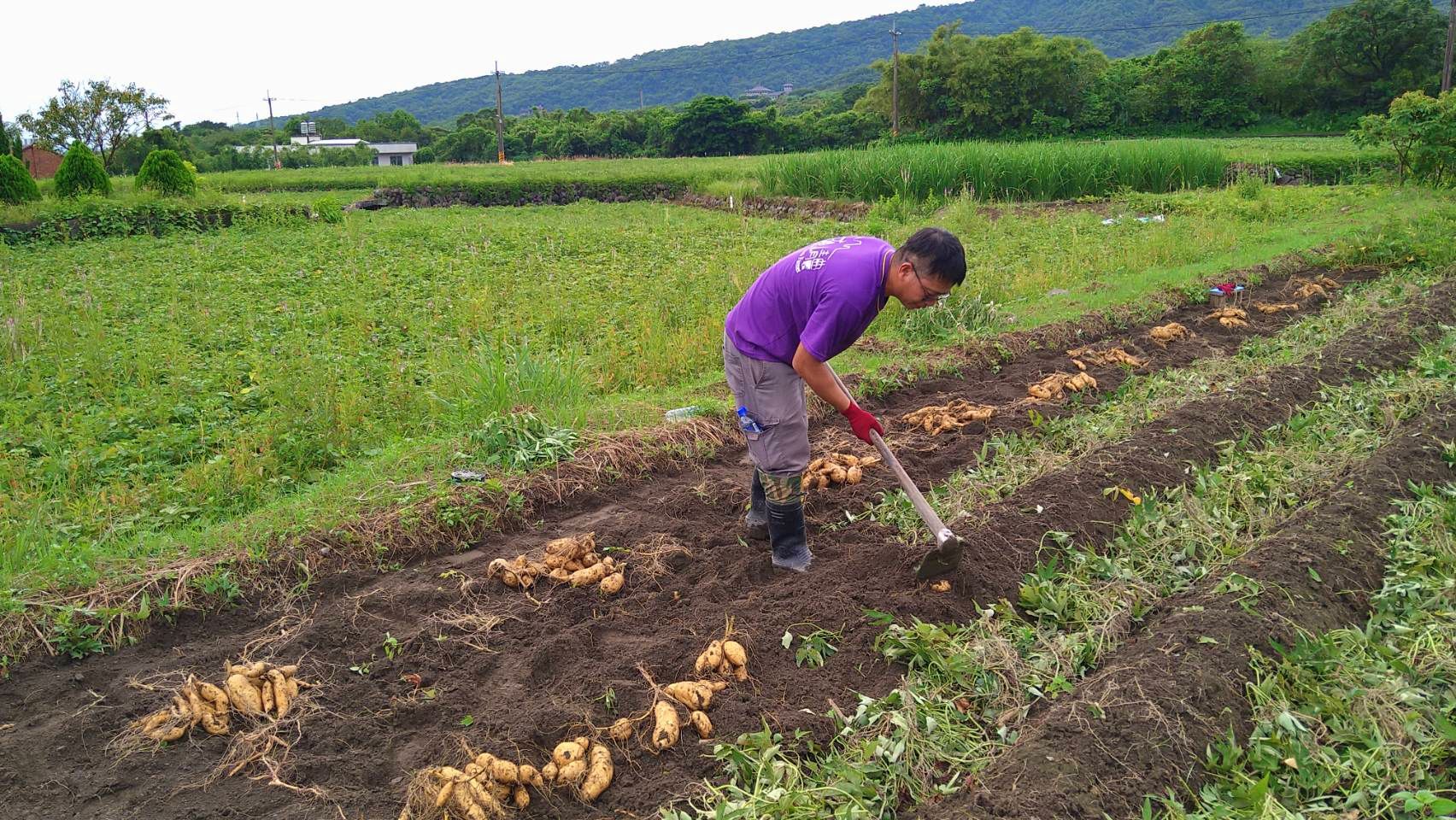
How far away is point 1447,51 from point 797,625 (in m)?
34.3

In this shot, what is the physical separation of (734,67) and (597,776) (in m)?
155

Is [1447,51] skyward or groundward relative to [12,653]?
skyward

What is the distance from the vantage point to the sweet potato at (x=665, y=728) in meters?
2.92

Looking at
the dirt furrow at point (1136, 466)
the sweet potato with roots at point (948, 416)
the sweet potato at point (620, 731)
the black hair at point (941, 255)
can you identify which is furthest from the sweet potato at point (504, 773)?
the sweet potato with roots at point (948, 416)

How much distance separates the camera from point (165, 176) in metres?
17.5

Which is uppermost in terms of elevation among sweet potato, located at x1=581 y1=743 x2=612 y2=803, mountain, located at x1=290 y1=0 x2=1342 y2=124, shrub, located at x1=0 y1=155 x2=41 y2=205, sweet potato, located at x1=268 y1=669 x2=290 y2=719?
mountain, located at x1=290 y1=0 x2=1342 y2=124

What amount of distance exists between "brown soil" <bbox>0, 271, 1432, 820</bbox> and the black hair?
1318 mm

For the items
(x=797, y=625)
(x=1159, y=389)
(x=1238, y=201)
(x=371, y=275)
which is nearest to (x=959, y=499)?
(x=797, y=625)

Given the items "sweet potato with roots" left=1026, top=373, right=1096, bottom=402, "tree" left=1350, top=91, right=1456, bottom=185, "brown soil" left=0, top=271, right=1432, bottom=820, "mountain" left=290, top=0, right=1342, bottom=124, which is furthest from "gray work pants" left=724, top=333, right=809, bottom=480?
"mountain" left=290, top=0, right=1342, bottom=124

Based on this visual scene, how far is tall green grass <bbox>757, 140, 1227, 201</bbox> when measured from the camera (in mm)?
16938

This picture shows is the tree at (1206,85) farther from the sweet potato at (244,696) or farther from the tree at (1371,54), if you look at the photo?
the sweet potato at (244,696)

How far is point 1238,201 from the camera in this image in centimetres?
1406

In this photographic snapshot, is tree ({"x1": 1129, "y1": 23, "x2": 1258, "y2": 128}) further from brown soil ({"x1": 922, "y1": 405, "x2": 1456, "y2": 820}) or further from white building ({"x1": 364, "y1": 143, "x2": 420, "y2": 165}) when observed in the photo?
white building ({"x1": 364, "y1": 143, "x2": 420, "y2": 165})

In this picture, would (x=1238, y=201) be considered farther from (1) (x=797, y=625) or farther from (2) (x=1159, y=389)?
(1) (x=797, y=625)
